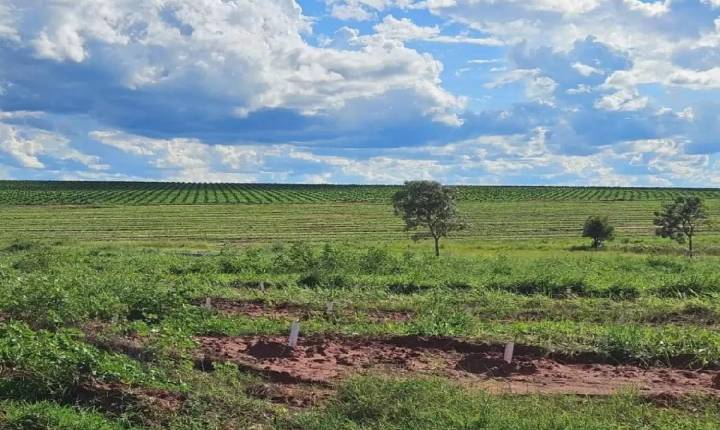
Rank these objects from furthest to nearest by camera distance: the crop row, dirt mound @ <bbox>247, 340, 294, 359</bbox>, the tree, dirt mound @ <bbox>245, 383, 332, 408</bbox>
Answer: the crop row → the tree → dirt mound @ <bbox>247, 340, 294, 359</bbox> → dirt mound @ <bbox>245, 383, 332, 408</bbox>

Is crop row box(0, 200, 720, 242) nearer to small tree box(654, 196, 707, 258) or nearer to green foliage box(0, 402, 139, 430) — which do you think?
small tree box(654, 196, 707, 258)

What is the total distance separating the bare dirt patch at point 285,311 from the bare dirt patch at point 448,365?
2514 mm

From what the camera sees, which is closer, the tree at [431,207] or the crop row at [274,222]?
the tree at [431,207]

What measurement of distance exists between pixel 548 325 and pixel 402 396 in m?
5.40

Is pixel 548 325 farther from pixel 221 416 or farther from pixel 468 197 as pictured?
pixel 468 197

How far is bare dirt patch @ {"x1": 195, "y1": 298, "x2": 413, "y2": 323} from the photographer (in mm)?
14188

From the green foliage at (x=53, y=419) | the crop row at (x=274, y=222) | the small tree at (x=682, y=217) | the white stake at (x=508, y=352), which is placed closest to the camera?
the green foliage at (x=53, y=419)

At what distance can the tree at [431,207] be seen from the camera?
42281mm

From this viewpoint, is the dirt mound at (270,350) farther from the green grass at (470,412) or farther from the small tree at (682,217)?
the small tree at (682,217)

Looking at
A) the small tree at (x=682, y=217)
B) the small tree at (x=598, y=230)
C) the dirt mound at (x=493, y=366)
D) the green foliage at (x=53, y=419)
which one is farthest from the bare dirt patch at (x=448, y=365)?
the small tree at (x=682, y=217)

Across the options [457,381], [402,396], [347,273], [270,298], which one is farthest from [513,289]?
[402,396]

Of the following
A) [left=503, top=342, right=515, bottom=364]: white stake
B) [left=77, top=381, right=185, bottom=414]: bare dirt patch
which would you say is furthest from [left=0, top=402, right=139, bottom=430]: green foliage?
[left=503, top=342, right=515, bottom=364]: white stake

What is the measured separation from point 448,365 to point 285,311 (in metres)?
5.70

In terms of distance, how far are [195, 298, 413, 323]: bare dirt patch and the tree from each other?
26877 mm
